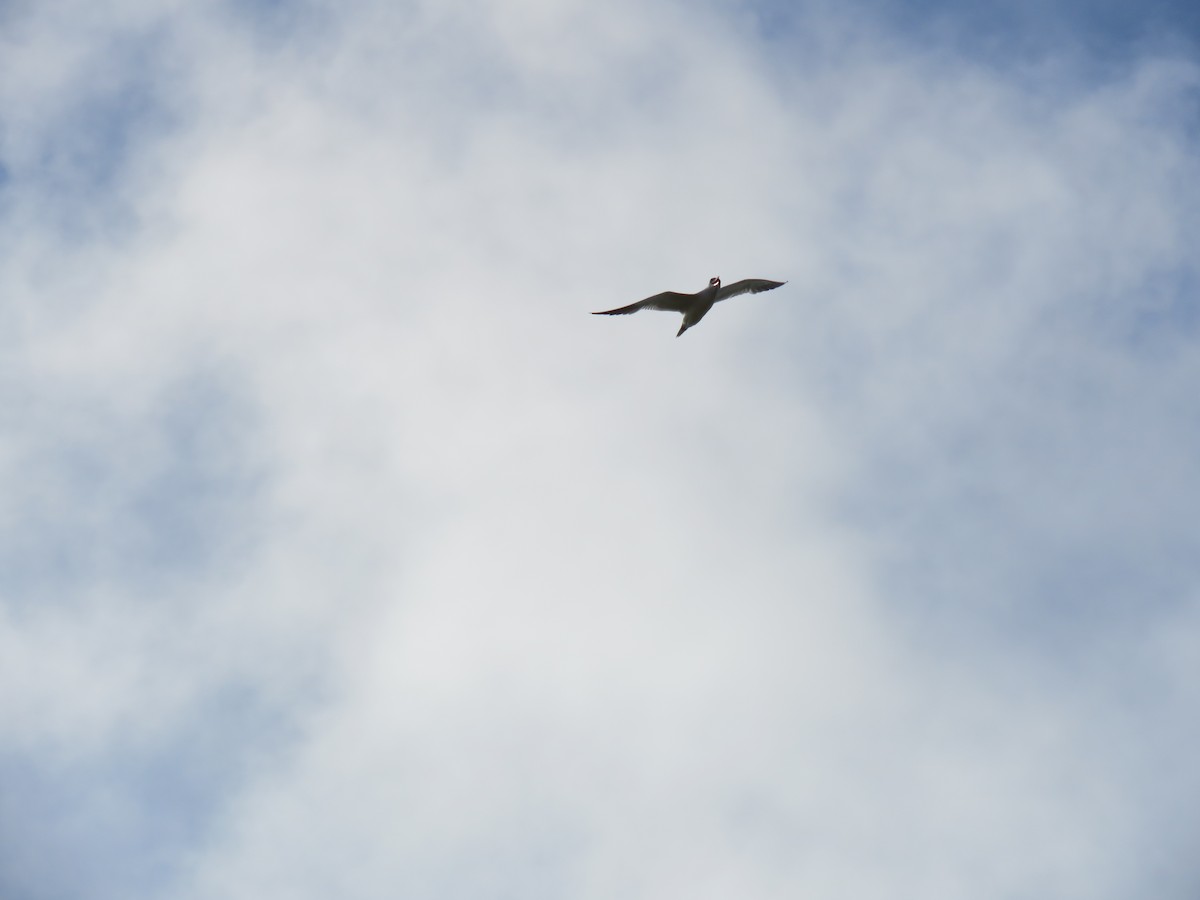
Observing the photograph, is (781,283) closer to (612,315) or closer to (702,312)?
(702,312)

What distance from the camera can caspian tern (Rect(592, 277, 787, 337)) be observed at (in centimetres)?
4200

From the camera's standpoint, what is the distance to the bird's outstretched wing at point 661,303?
137 ft

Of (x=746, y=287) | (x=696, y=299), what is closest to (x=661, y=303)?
(x=696, y=299)

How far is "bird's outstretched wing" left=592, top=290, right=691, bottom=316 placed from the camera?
137 feet

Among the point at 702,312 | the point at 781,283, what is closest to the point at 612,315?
the point at 702,312

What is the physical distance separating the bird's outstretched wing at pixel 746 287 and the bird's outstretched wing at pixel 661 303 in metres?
1.91

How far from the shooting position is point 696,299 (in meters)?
42.3

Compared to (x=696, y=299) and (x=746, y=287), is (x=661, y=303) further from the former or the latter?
(x=746, y=287)

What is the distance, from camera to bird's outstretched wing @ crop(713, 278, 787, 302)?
42.8m

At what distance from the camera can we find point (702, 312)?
43031 mm

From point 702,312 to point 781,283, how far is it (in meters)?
4.25

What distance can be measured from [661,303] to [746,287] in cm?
462

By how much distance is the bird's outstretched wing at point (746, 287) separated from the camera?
42.8m

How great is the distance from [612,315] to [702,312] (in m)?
4.94
